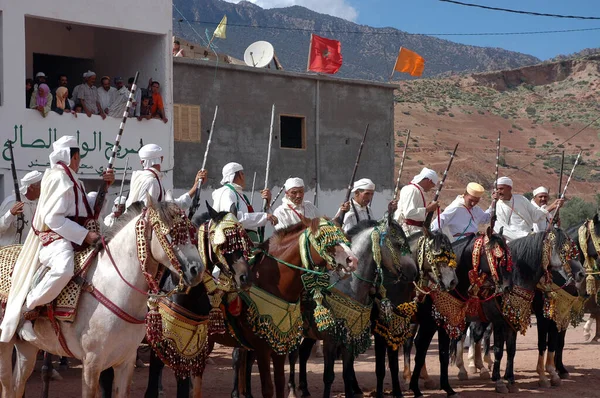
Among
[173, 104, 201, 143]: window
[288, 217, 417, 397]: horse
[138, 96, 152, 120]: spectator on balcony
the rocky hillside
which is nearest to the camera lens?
[288, 217, 417, 397]: horse

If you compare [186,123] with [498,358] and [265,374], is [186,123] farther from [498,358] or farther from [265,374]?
[265,374]

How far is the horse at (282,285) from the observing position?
909cm

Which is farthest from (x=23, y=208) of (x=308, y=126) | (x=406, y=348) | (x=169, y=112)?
(x=308, y=126)

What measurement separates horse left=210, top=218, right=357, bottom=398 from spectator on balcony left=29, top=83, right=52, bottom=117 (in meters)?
10.3

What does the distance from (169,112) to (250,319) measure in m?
12.3

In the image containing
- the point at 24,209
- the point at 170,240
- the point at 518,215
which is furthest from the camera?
the point at 518,215

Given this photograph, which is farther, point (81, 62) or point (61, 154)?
point (81, 62)

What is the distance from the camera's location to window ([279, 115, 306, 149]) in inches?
991

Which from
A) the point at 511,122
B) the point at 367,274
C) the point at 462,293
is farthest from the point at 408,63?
the point at 511,122

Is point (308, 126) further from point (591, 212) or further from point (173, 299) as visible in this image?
point (173, 299)

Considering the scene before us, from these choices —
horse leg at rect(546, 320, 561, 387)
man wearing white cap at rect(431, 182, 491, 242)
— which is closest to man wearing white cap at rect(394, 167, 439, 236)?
man wearing white cap at rect(431, 182, 491, 242)

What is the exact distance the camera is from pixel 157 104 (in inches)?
804

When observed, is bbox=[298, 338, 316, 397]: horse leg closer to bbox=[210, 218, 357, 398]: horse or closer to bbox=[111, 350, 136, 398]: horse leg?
bbox=[210, 218, 357, 398]: horse

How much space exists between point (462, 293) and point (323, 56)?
49.5 feet
